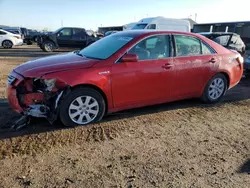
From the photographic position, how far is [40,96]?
4.12m

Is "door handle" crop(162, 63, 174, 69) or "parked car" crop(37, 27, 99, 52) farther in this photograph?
"parked car" crop(37, 27, 99, 52)

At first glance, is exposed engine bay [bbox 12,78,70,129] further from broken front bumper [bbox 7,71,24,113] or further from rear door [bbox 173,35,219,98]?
rear door [bbox 173,35,219,98]

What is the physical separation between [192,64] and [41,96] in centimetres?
302

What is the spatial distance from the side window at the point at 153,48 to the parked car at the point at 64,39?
49.7 feet

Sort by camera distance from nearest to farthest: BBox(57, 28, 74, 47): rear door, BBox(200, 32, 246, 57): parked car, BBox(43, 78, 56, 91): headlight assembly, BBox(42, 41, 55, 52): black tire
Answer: BBox(43, 78, 56, 91): headlight assembly → BBox(200, 32, 246, 57): parked car → BBox(42, 41, 55, 52): black tire → BBox(57, 28, 74, 47): rear door

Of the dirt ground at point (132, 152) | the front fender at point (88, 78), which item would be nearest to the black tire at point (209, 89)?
the dirt ground at point (132, 152)

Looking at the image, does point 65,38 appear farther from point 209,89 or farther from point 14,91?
point 14,91

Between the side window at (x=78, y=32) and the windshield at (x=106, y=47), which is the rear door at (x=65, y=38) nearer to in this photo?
the side window at (x=78, y=32)

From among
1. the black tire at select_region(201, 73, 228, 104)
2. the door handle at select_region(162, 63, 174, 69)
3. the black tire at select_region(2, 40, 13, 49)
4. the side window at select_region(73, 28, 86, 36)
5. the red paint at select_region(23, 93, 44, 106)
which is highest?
the side window at select_region(73, 28, 86, 36)

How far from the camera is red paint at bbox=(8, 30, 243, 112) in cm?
417

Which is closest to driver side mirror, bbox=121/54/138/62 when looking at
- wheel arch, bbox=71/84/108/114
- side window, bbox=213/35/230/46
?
wheel arch, bbox=71/84/108/114

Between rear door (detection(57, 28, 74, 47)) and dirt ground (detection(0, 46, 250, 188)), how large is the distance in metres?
14.5

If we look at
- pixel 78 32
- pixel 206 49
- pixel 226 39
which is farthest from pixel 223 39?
pixel 78 32

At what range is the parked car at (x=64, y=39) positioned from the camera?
61.4 ft
